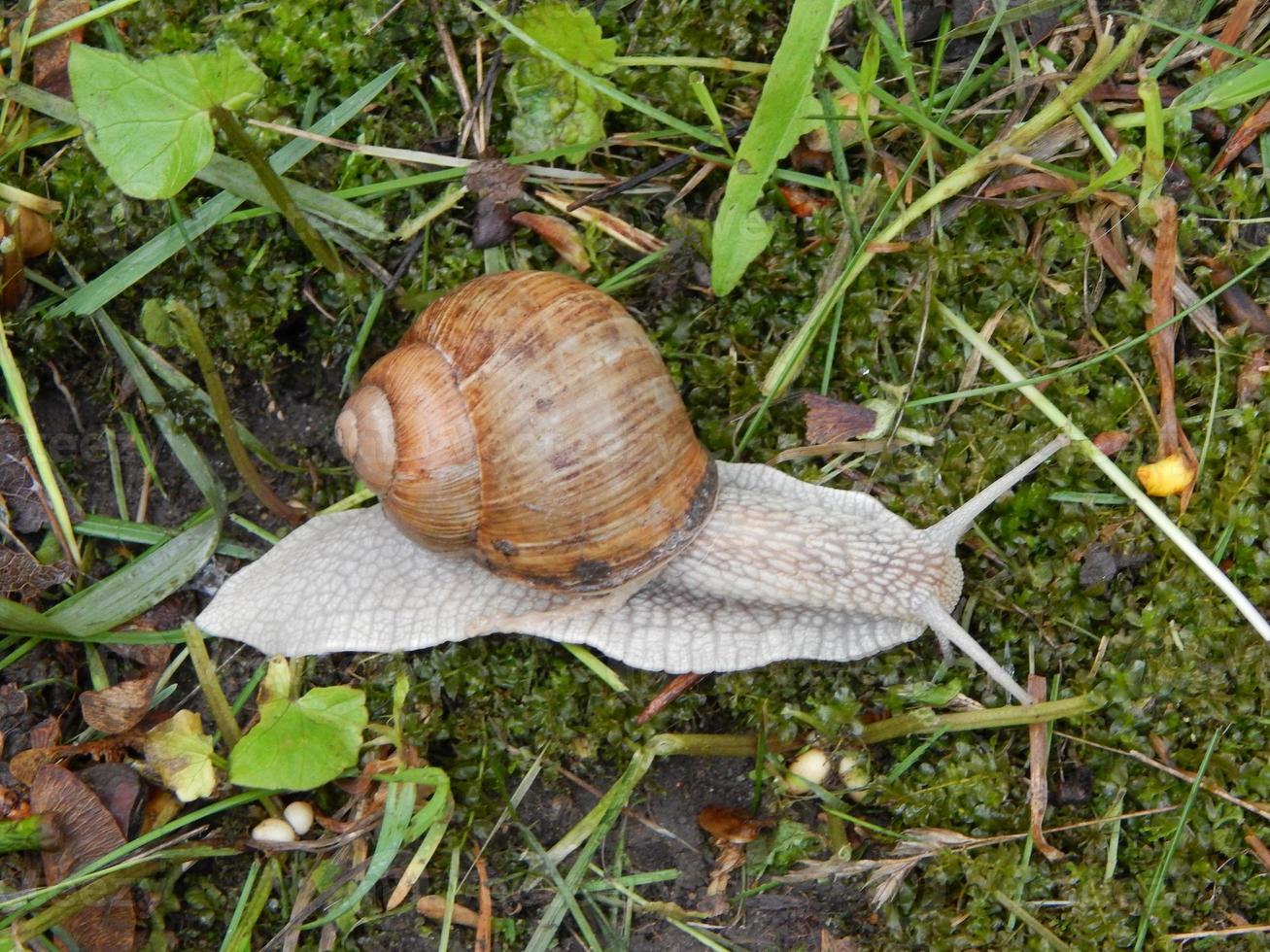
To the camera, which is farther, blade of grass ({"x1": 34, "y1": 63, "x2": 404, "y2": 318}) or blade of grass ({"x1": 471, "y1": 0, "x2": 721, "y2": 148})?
blade of grass ({"x1": 34, "y1": 63, "x2": 404, "y2": 318})

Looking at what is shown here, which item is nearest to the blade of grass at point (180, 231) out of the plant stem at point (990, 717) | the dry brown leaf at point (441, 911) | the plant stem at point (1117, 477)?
the plant stem at point (1117, 477)

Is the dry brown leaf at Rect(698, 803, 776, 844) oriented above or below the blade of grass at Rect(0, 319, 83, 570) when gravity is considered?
below

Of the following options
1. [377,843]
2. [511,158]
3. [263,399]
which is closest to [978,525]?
[511,158]

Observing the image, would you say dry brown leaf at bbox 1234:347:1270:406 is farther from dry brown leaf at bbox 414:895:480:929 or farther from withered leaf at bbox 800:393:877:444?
dry brown leaf at bbox 414:895:480:929

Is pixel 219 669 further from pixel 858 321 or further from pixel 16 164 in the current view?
pixel 858 321

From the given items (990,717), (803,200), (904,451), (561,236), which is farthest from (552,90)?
(990,717)

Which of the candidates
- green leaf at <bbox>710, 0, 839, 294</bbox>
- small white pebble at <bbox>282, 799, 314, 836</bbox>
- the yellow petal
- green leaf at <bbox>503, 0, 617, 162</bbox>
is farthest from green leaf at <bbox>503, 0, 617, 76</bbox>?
small white pebble at <bbox>282, 799, 314, 836</bbox>

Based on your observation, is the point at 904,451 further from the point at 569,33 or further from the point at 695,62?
the point at 569,33
